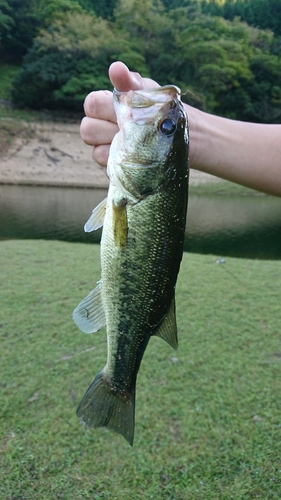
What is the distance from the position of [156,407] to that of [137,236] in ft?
6.56

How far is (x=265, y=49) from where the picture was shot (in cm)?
3481

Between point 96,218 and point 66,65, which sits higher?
point 96,218

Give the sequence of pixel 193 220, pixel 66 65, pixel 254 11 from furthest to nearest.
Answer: pixel 254 11 → pixel 66 65 → pixel 193 220

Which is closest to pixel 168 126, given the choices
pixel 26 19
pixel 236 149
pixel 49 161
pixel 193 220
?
pixel 236 149

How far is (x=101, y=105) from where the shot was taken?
4.91 feet

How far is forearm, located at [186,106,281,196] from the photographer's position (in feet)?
5.31

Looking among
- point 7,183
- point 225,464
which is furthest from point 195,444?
point 7,183

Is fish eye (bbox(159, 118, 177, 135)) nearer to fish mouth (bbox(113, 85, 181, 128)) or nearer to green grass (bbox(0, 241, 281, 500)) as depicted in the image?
fish mouth (bbox(113, 85, 181, 128))

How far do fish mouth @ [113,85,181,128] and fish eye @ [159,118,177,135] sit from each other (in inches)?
1.6

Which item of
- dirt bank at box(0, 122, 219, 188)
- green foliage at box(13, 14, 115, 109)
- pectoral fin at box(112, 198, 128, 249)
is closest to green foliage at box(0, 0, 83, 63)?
green foliage at box(13, 14, 115, 109)

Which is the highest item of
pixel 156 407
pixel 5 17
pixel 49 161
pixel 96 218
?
pixel 96 218

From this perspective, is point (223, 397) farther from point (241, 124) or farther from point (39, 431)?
point (241, 124)

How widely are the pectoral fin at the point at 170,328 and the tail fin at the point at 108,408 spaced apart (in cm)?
27

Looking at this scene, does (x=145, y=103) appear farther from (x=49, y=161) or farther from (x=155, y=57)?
(x=155, y=57)
